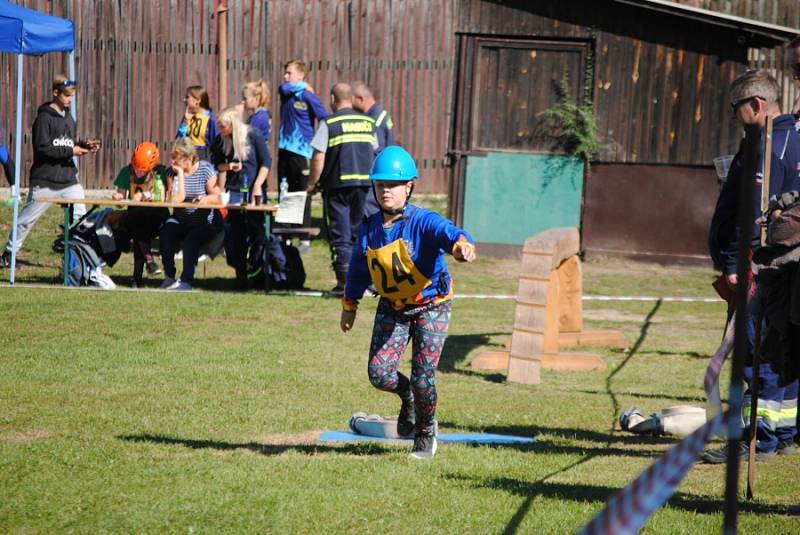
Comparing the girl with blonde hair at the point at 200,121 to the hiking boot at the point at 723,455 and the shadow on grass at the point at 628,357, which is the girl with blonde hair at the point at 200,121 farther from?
the hiking boot at the point at 723,455

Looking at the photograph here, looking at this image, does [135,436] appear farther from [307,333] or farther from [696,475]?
[307,333]

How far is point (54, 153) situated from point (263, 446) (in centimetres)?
821

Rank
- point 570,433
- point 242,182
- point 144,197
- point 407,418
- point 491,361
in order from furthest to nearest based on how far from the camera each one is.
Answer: point 242,182 < point 144,197 < point 491,361 < point 570,433 < point 407,418

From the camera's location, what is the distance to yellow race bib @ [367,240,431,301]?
21.4 feet

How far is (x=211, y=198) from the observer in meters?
13.1

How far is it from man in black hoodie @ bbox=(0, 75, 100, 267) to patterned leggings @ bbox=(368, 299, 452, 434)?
8.35 metres

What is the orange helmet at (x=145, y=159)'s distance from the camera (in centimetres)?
1334

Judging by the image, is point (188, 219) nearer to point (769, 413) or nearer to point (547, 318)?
point (547, 318)

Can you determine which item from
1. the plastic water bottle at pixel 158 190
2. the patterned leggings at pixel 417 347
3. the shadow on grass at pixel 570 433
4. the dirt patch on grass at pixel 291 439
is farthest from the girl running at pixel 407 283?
the plastic water bottle at pixel 158 190

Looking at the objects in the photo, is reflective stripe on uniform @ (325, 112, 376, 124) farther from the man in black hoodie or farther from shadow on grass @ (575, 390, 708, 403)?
shadow on grass @ (575, 390, 708, 403)

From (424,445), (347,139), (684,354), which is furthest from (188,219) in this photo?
(424,445)

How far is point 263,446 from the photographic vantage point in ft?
22.5

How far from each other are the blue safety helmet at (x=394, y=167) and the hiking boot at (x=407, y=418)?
1.34 meters

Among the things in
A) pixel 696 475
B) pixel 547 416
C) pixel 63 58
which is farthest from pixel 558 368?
pixel 63 58
